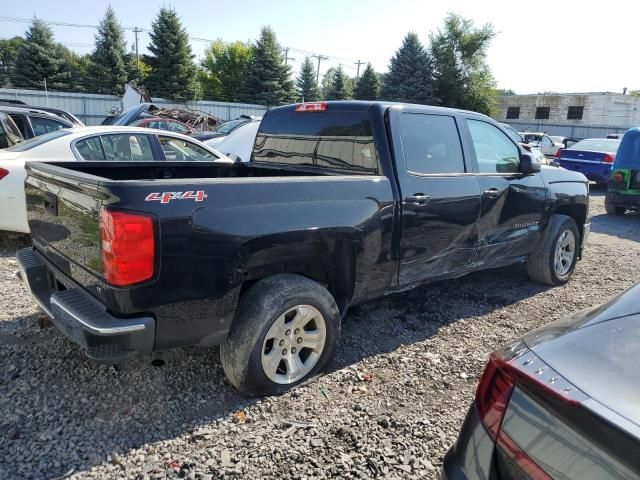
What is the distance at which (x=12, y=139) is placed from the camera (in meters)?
7.22

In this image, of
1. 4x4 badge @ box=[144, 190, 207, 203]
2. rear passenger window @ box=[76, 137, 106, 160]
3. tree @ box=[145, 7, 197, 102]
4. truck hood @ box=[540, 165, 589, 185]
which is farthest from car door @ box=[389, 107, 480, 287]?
tree @ box=[145, 7, 197, 102]

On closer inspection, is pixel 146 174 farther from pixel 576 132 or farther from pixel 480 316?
pixel 576 132

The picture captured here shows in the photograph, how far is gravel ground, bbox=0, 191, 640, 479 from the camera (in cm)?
253

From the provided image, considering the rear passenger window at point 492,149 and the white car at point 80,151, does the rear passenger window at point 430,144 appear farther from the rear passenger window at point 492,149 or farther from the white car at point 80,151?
the white car at point 80,151

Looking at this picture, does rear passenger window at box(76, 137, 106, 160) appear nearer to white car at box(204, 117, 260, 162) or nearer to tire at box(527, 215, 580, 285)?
white car at box(204, 117, 260, 162)

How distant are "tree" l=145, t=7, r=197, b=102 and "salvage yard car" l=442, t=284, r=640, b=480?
3916 cm

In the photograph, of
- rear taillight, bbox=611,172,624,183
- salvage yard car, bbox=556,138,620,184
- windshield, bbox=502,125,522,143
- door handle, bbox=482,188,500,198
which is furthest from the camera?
salvage yard car, bbox=556,138,620,184

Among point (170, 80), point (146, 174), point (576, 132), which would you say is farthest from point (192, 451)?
point (576, 132)

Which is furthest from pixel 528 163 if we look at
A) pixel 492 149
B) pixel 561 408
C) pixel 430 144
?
pixel 561 408

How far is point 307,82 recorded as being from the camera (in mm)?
47094

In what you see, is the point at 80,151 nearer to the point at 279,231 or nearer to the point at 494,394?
the point at 279,231

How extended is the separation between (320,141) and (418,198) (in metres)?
0.99

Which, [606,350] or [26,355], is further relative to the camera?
[26,355]

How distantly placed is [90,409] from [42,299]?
2.57ft
